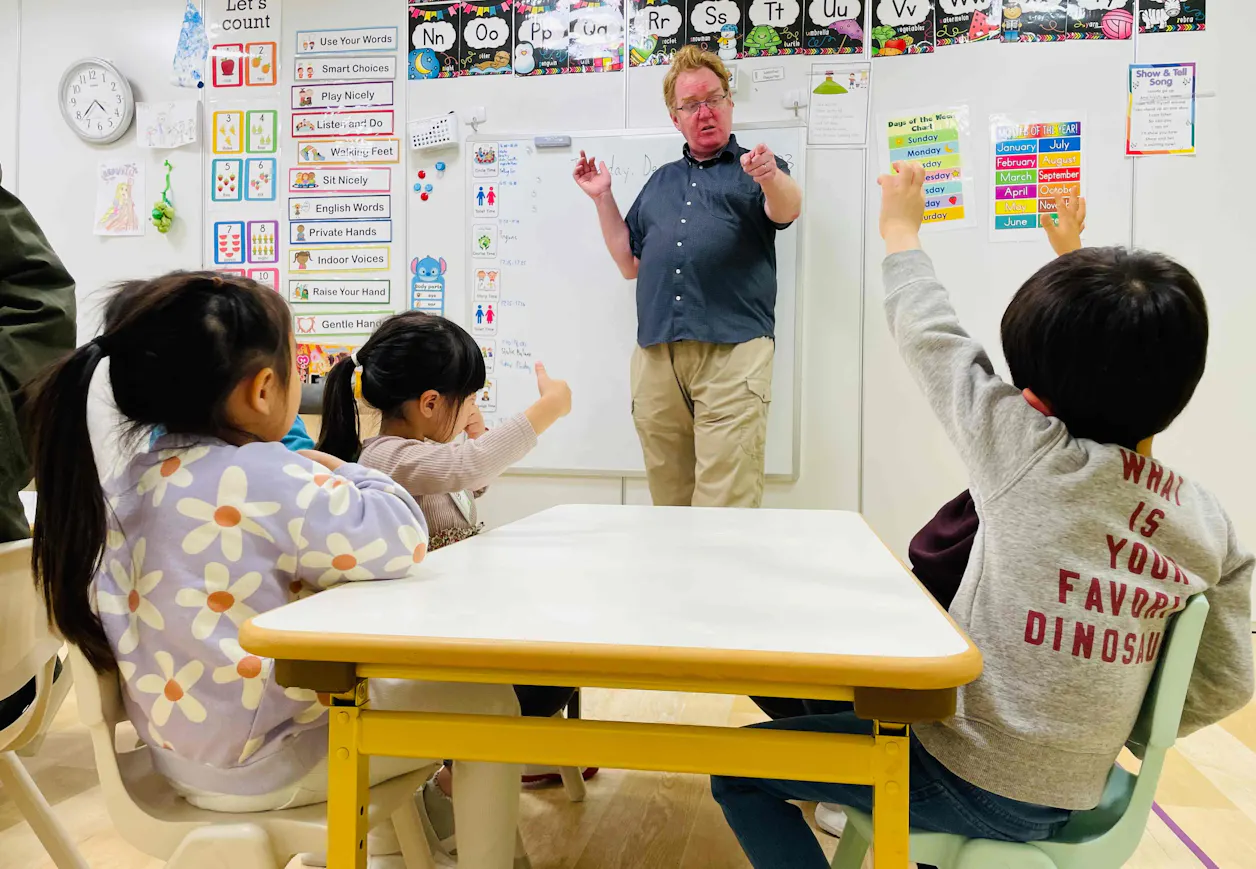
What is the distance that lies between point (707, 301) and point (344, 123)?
164 cm

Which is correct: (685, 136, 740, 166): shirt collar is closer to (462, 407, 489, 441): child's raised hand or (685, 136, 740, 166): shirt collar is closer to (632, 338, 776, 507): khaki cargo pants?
(632, 338, 776, 507): khaki cargo pants

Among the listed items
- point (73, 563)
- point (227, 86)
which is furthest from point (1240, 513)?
point (227, 86)

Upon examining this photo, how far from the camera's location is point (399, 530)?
879mm

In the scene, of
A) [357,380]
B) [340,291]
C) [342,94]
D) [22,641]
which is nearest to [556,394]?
[357,380]

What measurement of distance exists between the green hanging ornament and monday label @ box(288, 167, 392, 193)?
20.1 inches

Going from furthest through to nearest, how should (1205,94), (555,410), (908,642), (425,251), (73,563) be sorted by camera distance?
(425,251), (1205,94), (555,410), (73,563), (908,642)

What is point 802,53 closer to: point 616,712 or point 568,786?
point 616,712

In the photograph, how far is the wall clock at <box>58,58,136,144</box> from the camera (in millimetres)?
3416

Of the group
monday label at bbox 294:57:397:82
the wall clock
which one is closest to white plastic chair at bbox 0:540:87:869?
monday label at bbox 294:57:397:82

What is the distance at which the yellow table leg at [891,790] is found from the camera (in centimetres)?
66

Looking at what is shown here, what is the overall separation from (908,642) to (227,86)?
3604mm

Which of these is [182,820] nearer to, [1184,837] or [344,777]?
[344,777]

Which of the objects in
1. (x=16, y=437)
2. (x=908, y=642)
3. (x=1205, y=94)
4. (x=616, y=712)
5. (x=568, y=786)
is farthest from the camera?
(x=1205, y=94)

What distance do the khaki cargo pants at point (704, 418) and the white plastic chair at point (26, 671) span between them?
6.02 feet
